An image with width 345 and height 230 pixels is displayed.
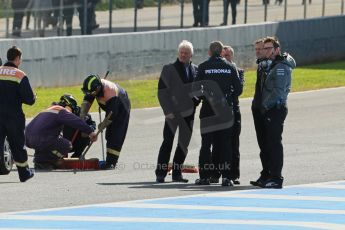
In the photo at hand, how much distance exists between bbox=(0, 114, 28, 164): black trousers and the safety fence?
449 inches

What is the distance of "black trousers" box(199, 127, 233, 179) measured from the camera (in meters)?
16.6

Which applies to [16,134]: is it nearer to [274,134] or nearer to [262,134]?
[262,134]

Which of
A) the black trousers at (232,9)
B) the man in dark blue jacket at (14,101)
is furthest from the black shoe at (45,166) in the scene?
the black trousers at (232,9)

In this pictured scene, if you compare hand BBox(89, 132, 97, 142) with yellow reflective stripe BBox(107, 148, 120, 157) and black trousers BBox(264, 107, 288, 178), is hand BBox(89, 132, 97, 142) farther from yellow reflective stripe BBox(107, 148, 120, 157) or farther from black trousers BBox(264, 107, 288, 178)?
black trousers BBox(264, 107, 288, 178)

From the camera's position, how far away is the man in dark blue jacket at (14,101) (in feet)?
55.1

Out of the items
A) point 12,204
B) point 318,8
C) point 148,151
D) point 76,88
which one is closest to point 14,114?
point 12,204

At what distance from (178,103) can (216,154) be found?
2.92ft

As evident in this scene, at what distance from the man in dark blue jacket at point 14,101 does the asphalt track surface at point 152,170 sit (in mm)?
473

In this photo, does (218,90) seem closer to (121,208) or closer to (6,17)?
(121,208)

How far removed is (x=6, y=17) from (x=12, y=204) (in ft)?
44.9

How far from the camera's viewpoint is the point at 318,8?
37812 mm

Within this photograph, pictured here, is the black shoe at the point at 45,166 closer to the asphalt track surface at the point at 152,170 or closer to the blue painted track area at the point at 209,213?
the asphalt track surface at the point at 152,170

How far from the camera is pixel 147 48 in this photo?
103 ft

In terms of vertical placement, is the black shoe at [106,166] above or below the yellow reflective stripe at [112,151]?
below
